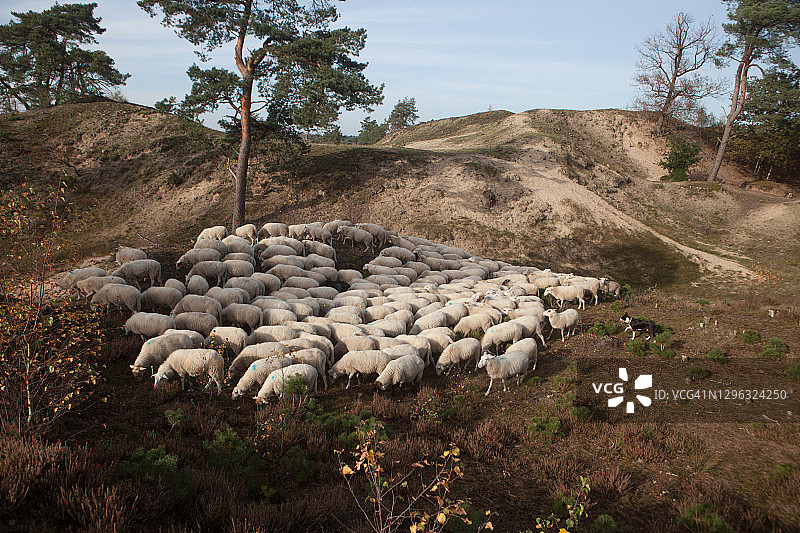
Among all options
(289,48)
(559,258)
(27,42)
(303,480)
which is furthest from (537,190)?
(27,42)

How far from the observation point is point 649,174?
43.9m

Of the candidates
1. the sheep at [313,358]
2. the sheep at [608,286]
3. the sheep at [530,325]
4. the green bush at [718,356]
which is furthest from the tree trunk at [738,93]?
the sheep at [313,358]

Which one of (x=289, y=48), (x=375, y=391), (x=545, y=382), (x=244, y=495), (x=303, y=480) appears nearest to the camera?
(x=244, y=495)

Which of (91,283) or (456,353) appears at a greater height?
(91,283)

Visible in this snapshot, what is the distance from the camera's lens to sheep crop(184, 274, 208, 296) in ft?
42.4

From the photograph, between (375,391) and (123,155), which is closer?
(375,391)

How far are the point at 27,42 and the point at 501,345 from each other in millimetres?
52438

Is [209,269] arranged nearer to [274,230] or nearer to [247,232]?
[247,232]

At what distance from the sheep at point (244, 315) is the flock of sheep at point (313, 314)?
39 millimetres

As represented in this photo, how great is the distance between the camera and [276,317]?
11.7 m

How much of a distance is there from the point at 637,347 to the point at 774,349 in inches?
Answer: 136

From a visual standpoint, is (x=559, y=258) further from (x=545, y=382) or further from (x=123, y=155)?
(x=123, y=155)

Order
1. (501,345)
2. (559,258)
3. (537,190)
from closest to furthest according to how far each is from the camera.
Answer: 1. (501,345)
2. (559,258)
3. (537,190)

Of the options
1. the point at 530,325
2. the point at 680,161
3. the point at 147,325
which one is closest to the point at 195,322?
the point at 147,325
